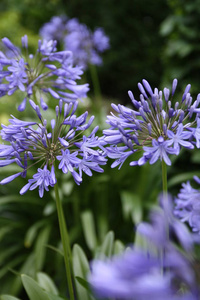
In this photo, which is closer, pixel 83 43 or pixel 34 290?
pixel 34 290

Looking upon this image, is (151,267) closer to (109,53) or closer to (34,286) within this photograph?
(34,286)

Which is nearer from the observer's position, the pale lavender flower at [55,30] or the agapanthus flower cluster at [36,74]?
the agapanthus flower cluster at [36,74]

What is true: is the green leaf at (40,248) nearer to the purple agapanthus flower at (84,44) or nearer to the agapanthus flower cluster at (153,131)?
the agapanthus flower cluster at (153,131)

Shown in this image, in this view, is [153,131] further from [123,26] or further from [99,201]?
[123,26]

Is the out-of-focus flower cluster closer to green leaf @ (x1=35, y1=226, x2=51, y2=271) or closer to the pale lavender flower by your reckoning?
the pale lavender flower

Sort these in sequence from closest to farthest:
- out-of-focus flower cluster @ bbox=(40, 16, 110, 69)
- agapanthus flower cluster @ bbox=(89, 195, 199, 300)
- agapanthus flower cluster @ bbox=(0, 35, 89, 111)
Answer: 1. agapanthus flower cluster @ bbox=(89, 195, 199, 300)
2. agapanthus flower cluster @ bbox=(0, 35, 89, 111)
3. out-of-focus flower cluster @ bbox=(40, 16, 110, 69)

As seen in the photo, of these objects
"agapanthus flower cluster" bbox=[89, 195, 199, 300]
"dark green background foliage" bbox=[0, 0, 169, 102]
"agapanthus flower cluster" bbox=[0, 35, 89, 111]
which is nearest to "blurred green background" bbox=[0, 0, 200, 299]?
"dark green background foliage" bbox=[0, 0, 169, 102]

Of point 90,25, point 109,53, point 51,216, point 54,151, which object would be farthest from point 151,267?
point 90,25

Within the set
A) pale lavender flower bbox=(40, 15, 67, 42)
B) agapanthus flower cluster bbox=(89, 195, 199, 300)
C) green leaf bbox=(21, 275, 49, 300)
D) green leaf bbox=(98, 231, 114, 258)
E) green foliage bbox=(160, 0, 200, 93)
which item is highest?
pale lavender flower bbox=(40, 15, 67, 42)

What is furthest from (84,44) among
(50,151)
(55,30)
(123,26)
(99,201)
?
(123,26)

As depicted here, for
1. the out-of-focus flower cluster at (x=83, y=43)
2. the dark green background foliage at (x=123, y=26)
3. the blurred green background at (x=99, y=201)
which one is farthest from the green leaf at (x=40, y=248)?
the dark green background foliage at (x=123, y=26)

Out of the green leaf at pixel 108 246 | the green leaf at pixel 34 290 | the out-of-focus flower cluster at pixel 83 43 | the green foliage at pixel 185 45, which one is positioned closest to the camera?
the green leaf at pixel 34 290
